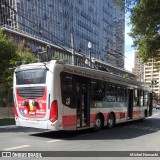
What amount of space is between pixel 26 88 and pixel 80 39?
217 ft

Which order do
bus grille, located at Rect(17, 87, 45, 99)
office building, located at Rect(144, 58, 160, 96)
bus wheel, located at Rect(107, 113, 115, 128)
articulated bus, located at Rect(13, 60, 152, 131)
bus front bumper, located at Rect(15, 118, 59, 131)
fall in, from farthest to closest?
office building, located at Rect(144, 58, 160, 96)
bus wheel, located at Rect(107, 113, 115, 128)
bus grille, located at Rect(17, 87, 45, 99)
articulated bus, located at Rect(13, 60, 152, 131)
bus front bumper, located at Rect(15, 118, 59, 131)

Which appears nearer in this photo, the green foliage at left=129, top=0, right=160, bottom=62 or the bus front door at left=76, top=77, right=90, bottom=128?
the bus front door at left=76, top=77, right=90, bottom=128

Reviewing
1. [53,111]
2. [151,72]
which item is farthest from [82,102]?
[151,72]

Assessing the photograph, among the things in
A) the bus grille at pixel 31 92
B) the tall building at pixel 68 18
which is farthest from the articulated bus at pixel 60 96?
the tall building at pixel 68 18

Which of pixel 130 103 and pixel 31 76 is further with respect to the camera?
pixel 130 103

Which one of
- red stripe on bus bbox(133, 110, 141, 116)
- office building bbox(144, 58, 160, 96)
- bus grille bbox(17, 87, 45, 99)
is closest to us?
bus grille bbox(17, 87, 45, 99)

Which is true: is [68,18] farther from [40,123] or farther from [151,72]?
[40,123]

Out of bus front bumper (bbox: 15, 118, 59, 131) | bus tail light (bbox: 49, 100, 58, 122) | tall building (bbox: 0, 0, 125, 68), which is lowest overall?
bus front bumper (bbox: 15, 118, 59, 131)

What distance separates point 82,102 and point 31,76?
8.70 ft

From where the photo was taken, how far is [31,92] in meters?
14.0

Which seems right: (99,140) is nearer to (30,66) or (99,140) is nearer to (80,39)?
(30,66)

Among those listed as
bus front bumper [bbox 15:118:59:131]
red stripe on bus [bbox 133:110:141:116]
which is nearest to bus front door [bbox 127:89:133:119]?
red stripe on bus [bbox 133:110:141:116]

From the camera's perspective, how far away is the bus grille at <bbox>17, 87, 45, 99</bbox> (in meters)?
13.7

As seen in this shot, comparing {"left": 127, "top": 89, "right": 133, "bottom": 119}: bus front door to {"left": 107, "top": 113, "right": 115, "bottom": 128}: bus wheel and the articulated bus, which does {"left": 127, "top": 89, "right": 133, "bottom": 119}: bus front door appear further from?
the articulated bus
